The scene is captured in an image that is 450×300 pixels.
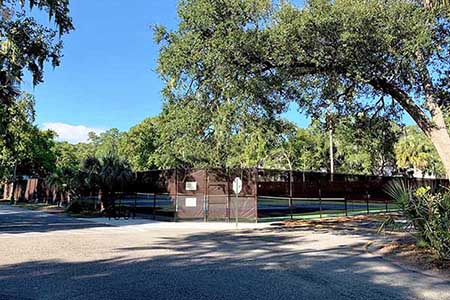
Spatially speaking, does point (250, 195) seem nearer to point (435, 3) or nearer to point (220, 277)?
point (435, 3)

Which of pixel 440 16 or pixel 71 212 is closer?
pixel 440 16

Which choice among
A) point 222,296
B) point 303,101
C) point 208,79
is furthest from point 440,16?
point 222,296

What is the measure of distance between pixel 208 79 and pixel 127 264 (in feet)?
18.3

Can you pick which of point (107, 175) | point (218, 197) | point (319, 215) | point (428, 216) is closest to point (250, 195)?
point (218, 197)

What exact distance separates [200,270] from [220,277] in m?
0.76

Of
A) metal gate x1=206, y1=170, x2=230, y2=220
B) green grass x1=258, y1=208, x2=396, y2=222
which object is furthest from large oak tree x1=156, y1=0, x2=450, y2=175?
green grass x1=258, y1=208, x2=396, y2=222

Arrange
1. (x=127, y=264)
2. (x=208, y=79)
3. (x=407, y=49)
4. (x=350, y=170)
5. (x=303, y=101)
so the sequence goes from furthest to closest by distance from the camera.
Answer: (x=350, y=170) → (x=303, y=101) → (x=208, y=79) → (x=407, y=49) → (x=127, y=264)

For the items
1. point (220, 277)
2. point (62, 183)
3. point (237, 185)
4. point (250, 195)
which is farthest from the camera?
point (62, 183)

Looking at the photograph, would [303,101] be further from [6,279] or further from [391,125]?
[6,279]

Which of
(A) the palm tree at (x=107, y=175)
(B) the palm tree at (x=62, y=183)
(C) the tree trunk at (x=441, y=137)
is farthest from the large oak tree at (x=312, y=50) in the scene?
(B) the palm tree at (x=62, y=183)

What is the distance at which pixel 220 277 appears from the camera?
7078 millimetres

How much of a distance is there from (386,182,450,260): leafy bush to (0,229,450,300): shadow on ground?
1219 mm

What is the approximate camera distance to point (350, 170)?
55812 millimetres

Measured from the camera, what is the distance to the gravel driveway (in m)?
5.98
